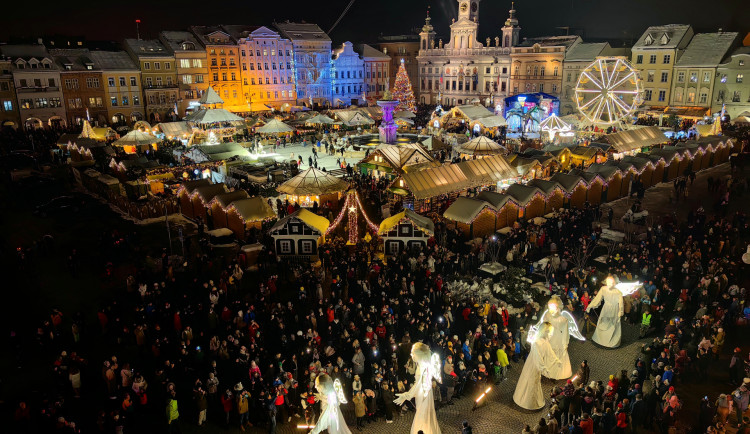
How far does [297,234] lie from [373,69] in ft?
201

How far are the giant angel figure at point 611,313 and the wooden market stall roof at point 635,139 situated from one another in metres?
22.5

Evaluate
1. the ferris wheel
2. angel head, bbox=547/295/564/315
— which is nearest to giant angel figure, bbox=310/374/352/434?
angel head, bbox=547/295/564/315

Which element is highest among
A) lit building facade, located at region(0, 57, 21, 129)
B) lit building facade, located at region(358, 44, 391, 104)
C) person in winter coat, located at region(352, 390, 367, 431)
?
lit building facade, located at region(358, 44, 391, 104)

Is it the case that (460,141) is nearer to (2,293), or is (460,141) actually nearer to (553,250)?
(553,250)

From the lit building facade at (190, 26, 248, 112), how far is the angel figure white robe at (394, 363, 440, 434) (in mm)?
57231

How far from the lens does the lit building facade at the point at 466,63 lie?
65.5m

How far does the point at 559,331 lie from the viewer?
11758mm

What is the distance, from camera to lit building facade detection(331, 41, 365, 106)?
237 feet

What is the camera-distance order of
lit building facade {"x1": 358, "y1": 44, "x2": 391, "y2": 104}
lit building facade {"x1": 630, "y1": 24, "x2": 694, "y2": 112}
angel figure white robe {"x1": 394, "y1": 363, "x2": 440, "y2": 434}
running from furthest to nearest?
lit building facade {"x1": 358, "y1": 44, "x2": 391, "y2": 104}, lit building facade {"x1": 630, "y1": 24, "x2": 694, "y2": 112}, angel figure white robe {"x1": 394, "y1": 363, "x2": 440, "y2": 434}

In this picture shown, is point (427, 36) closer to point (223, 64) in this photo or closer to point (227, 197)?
point (223, 64)

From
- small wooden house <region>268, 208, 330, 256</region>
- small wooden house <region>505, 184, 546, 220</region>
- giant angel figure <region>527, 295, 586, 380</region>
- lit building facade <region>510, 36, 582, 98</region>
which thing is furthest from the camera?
lit building facade <region>510, 36, 582, 98</region>

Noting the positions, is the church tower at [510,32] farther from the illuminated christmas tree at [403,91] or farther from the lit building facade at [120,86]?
the lit building facade at [120,86]

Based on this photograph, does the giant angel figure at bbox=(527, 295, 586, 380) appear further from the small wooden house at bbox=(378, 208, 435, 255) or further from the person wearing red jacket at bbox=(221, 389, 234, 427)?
the small wooden house at bbox=(378, 208, 435, 255)

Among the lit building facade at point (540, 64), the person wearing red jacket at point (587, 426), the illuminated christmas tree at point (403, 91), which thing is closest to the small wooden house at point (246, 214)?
the person wearing red jacket at point (587, 426)
